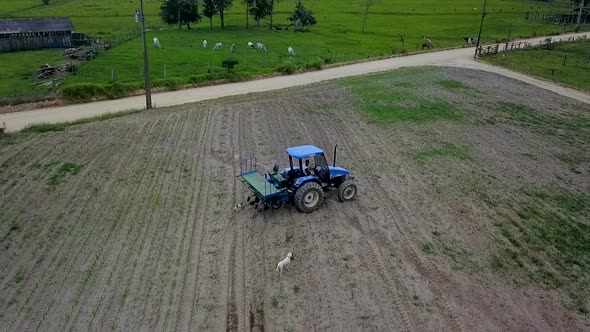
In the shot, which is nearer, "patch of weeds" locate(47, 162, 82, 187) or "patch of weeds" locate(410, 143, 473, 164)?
"patch of weeds" locate(47, 162, 82, 187)

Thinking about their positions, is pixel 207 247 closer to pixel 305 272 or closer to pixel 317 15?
pixel 305 272

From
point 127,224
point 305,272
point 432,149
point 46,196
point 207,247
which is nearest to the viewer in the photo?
point 305,272

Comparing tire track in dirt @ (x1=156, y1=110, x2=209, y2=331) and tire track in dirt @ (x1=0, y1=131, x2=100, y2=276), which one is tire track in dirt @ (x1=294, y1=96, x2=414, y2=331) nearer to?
tire track in dirt @ (x1=156, y1=110, x2=209, y2=331)

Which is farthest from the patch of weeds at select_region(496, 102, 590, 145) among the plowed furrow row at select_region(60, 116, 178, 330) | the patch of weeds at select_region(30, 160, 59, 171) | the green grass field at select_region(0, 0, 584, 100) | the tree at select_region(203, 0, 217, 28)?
the tree at select_region(203, 0, 217, 28)

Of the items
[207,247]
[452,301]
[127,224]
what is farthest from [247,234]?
[452,301]

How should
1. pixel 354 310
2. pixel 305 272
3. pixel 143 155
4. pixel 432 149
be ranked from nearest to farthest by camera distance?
pixel 354 310 < pixel 305 272 < pixel 143 155 < pixel 432 149

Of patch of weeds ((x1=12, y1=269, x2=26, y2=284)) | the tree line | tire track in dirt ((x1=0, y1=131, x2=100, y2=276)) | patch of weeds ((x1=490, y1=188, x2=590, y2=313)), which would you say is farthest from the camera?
the tree line

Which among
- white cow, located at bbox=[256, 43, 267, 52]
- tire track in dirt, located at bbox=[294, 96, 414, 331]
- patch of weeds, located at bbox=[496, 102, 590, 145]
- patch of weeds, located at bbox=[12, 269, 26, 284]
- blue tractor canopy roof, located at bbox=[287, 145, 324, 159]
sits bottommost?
patch of weeds, located at bbox=[12, 269, 26, 284]
